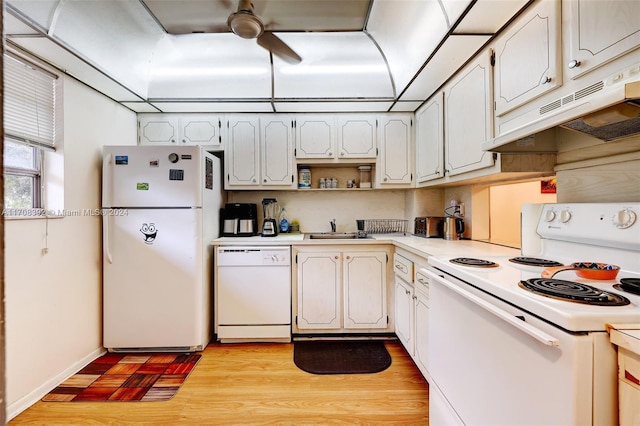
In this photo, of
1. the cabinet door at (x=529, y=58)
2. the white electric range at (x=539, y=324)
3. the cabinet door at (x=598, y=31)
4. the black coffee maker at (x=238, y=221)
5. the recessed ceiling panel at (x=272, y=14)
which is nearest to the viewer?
the white electric range at (x=539, y=324)

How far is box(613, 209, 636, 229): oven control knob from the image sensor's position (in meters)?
1.01

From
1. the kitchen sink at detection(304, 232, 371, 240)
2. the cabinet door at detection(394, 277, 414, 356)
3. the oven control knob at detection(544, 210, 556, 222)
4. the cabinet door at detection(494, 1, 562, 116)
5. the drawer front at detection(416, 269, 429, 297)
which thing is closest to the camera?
the cabinet door at detection(494, 1, 562, 116)

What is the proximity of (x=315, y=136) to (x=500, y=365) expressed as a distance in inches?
94.1

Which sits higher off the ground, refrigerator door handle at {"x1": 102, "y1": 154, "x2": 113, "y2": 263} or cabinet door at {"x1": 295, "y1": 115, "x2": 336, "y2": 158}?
cabinet door at {"x1": 295, "y1": 115, "x2": 336, "y2": 158}

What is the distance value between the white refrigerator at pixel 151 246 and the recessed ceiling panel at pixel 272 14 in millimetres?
903

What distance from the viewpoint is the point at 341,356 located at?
2221 millimetres

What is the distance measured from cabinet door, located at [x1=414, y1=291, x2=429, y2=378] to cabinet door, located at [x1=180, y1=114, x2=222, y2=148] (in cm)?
232

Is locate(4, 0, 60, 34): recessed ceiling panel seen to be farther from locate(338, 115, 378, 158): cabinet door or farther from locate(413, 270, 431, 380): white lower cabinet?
locate(413, 270, 431, 380): white lower cabinet

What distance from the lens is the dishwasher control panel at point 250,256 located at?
2.43m

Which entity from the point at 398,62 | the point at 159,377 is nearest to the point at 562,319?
the point at 398,62

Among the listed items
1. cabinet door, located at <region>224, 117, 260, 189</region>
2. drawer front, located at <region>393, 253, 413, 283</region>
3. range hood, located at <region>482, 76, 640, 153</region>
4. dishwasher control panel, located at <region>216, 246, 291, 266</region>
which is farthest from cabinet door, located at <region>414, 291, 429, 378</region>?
cabinet door, located at <region>224, 117, 260, 189</region>

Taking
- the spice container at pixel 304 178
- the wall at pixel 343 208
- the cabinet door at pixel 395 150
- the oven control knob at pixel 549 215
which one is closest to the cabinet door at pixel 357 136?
the cabinet door at pixel 395 150

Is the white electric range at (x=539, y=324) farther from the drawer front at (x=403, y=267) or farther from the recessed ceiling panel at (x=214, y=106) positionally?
the recessed ceiling panel at (x=214, y=106)

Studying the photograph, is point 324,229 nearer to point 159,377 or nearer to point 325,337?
point 325,337
